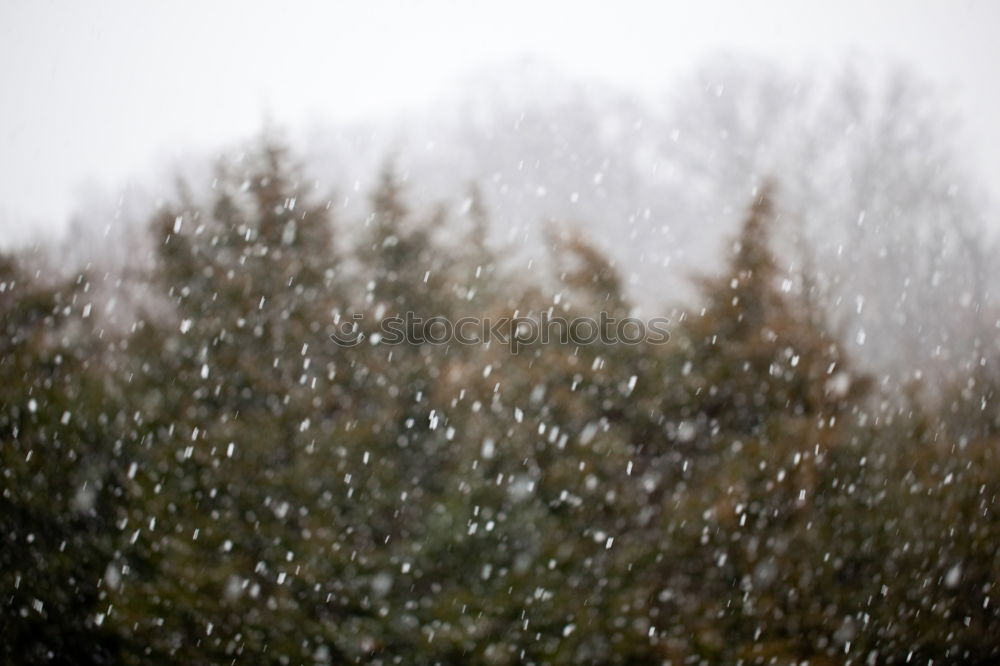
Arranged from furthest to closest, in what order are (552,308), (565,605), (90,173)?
(90,173) < (552,308) < (565,605)

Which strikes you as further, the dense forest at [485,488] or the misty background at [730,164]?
the misty background at [730,164]

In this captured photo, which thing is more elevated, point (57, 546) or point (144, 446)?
point (144, 446)

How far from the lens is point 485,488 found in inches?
136

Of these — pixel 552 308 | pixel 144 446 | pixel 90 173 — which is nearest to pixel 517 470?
pixel 552 308

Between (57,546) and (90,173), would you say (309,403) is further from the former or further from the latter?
(90,173)

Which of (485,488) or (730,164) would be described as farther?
(730,164)

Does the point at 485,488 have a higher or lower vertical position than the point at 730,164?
lower

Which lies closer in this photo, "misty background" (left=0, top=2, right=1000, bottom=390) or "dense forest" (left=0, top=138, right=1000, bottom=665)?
"dense forest" (left=0, top=138, right=1000, bottom=665)

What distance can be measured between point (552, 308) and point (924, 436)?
7.39ft

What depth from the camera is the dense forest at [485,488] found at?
3.22 m

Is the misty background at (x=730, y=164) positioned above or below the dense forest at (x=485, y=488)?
above

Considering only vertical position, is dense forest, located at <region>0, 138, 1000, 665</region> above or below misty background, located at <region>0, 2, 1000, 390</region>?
Result: below

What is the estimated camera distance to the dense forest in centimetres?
322

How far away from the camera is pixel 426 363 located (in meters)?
4.13
